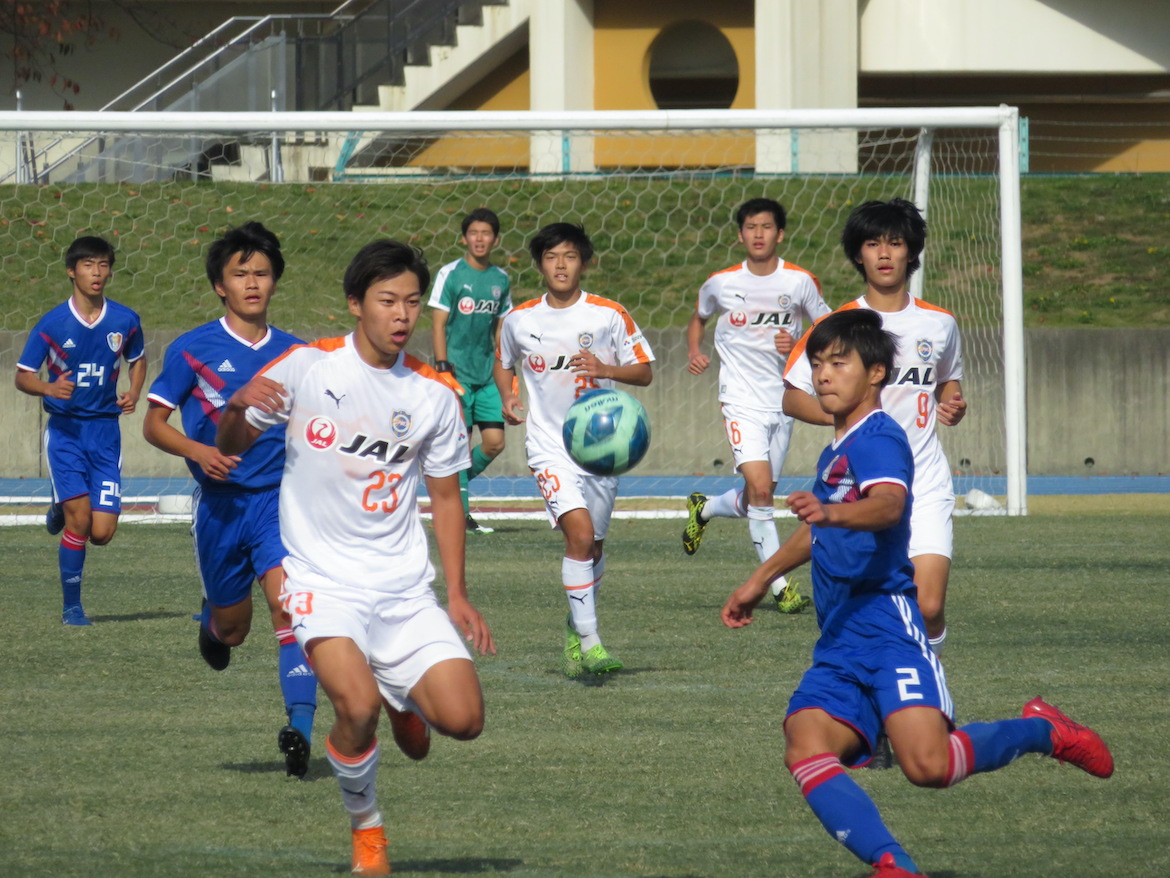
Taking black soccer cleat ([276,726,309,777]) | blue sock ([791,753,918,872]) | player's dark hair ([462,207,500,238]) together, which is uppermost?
player's dark hair ([462,207,500,238])

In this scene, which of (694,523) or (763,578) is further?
(694,523)

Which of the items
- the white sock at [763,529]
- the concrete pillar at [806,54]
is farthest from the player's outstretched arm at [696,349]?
the concrete pillar at [806,54]

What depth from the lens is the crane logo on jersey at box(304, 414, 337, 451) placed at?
464 cm

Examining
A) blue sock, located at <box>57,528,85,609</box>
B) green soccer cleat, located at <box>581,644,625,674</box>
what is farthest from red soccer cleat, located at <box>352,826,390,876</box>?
blue sock, located at <box>57,528,85,609</box>

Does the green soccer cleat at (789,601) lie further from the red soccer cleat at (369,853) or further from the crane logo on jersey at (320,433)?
the red soccer cleat at (369,853)

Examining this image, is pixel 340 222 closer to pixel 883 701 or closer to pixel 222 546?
pixel 222 546

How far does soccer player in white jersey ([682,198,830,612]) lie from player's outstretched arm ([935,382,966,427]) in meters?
2.91

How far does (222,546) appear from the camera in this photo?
618 cm

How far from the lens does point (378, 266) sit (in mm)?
4621

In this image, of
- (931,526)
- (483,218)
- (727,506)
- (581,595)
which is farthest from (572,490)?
(483,218)

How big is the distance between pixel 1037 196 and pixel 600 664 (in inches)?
677

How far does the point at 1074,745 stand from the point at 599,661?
294 cm

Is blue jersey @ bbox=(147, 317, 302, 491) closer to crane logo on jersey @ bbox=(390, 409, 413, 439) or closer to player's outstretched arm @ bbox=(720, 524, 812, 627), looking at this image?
crane logo on jersey @ bbox=(390, 409, 413, 439)

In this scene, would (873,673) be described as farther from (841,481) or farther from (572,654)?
(572,654)
